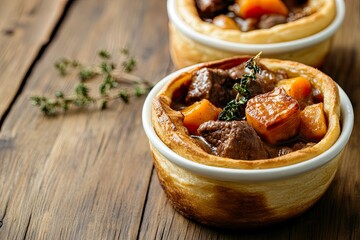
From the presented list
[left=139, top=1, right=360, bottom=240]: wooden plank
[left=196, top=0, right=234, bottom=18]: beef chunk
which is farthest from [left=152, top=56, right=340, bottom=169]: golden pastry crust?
[left=196, top=0, right=234, bottom=18]: beef chunk

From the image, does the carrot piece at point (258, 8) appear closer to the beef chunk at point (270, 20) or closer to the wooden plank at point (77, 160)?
the beef chunk at point (270, 20)

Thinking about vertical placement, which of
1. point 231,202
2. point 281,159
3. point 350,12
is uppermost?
point 281,159

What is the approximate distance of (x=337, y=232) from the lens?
3.28 m

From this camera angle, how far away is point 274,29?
13.1ft

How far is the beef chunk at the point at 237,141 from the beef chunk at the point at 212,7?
1331mm

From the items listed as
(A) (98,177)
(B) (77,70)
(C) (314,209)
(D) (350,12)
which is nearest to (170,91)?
(A) (98,177)

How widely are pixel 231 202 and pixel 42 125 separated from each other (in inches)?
60.3

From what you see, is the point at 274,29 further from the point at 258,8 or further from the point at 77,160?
Answer: the point at 77,160

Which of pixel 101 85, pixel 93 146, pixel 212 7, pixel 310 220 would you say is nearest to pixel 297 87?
pixel 310 220

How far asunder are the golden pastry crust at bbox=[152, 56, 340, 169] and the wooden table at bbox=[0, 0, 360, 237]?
0.46m

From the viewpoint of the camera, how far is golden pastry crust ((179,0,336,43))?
396 centimetres

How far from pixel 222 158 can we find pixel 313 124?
Result: 1.74 ft

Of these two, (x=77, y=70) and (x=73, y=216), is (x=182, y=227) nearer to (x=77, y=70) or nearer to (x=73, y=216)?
(x=73, y=216)

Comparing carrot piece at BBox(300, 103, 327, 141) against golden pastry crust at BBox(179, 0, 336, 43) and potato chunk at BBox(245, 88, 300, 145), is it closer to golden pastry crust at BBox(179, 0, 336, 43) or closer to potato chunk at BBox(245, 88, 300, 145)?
potato chunk at BBox(245, 88, 300, 145)
